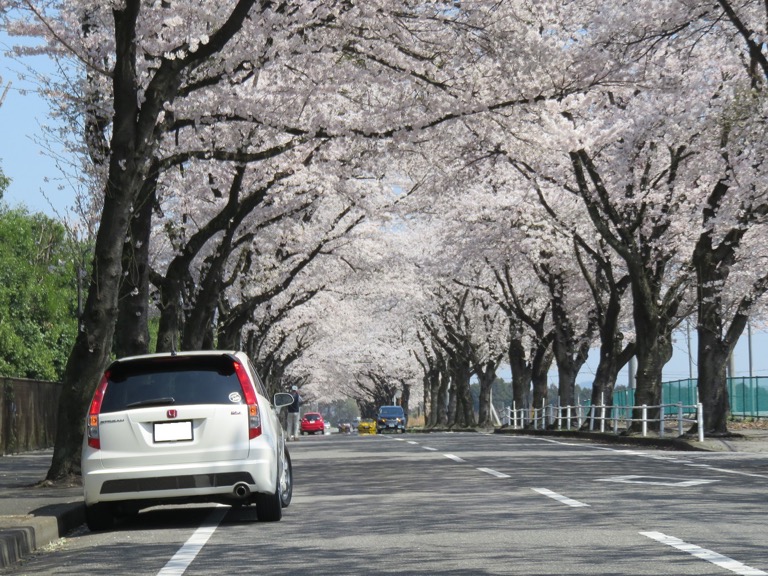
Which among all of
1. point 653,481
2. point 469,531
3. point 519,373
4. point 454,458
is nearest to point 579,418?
point 454,458

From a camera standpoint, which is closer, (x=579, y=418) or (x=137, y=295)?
(x=137, y=295)

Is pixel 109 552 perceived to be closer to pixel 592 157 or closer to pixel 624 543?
pixel 624 543

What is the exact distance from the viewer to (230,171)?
93.6 feet

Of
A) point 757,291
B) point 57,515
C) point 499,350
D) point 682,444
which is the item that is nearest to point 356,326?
point 499,350

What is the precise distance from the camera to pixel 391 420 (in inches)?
2832

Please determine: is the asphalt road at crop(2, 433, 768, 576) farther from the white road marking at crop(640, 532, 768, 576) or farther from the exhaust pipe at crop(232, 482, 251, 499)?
the exhaust pipe at crop(232, 482, 251, 499)

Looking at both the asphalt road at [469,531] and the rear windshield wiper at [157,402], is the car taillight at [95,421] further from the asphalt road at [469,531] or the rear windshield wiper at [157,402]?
the asphalt road at [469,531]

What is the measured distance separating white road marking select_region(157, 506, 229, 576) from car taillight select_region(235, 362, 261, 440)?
94 centimetres

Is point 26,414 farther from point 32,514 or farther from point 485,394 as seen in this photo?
point 485,394

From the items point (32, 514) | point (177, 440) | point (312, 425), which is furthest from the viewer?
point (312, 425)

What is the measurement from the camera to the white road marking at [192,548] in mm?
8391

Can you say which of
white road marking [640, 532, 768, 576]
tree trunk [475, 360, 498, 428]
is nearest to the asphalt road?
white road marking [640, 532, 768, 576]

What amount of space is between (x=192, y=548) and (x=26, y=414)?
906 inches

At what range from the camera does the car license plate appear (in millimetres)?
11219
